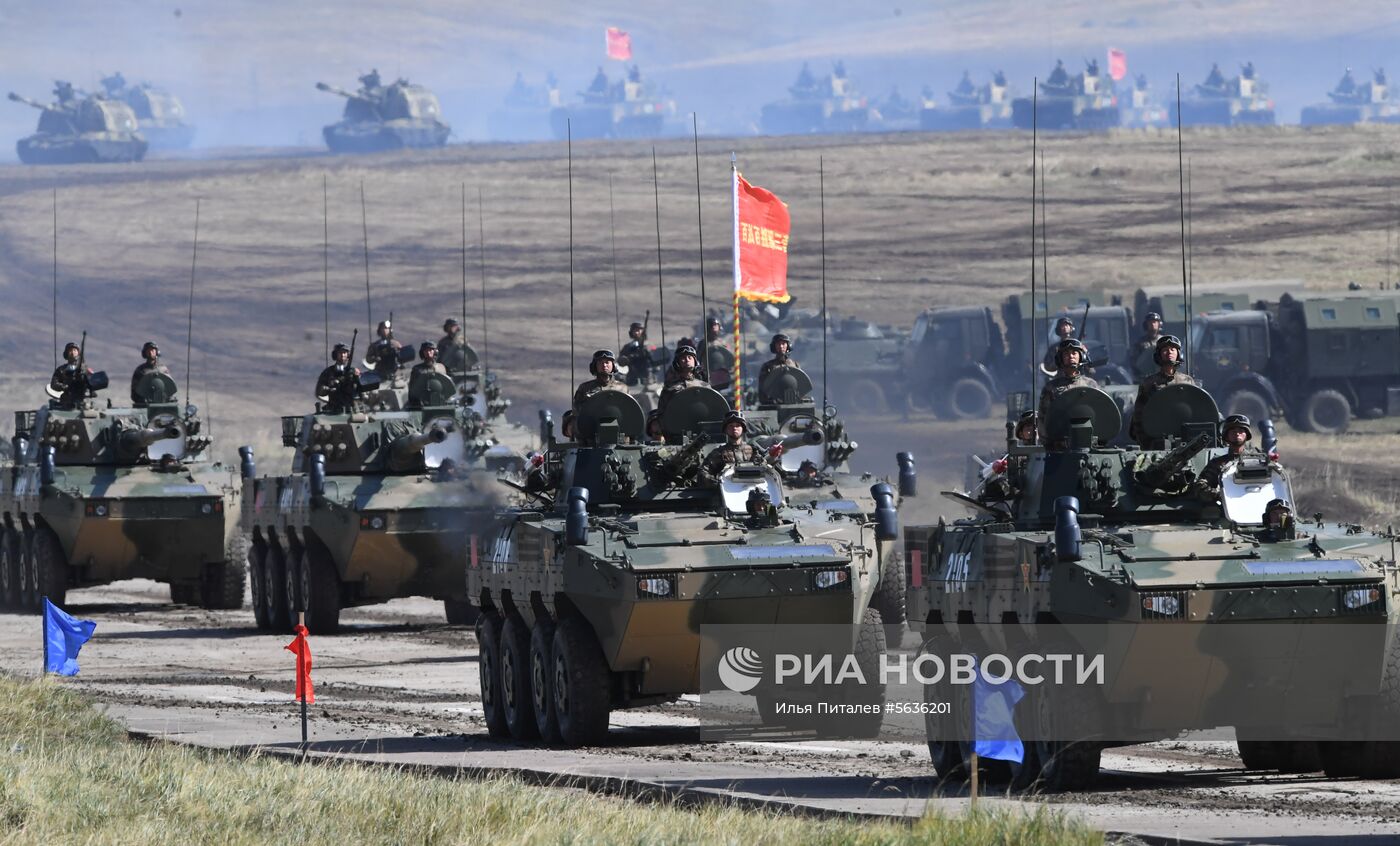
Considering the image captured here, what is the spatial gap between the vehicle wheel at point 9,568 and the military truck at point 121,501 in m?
0.09

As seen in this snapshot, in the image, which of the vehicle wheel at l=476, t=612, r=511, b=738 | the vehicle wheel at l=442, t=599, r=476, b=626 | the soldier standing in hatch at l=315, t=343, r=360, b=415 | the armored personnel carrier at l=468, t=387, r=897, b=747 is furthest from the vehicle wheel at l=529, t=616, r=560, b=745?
the soldier standing in hatch at l=315, t=343, r=360, b=415

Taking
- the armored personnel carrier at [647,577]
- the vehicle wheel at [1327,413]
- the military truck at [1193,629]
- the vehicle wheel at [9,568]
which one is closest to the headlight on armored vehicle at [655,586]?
the armored personnel carrier at [647,577]

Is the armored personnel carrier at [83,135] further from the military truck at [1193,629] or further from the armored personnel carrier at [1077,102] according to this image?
the military truck at [1193,629]

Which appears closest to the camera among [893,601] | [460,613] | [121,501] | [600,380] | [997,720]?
[997,720]

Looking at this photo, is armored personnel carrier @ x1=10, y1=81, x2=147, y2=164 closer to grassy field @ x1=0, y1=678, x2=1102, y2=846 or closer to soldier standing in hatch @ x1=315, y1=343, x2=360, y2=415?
soldier standing in hatch @ x1=315, y1=343, x2=360, y2=415

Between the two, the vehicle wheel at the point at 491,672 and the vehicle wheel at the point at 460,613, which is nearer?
the vehicle wheel at the point at 491,672

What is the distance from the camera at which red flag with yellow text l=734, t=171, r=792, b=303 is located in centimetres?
3025

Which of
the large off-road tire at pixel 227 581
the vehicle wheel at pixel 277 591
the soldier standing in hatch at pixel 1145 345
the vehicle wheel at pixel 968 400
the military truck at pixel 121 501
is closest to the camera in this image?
the soldier standing in hatch at pixel 1145 345

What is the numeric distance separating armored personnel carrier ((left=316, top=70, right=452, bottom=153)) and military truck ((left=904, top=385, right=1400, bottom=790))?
11669 centimetres

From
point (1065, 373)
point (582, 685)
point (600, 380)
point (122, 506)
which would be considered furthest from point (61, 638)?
point (1065, 373)

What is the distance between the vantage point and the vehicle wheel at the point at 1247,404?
47.3m

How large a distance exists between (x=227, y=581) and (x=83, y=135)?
9779cm

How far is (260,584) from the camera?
1272 inches

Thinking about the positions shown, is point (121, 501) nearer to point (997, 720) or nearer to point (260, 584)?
point (260, 584)
